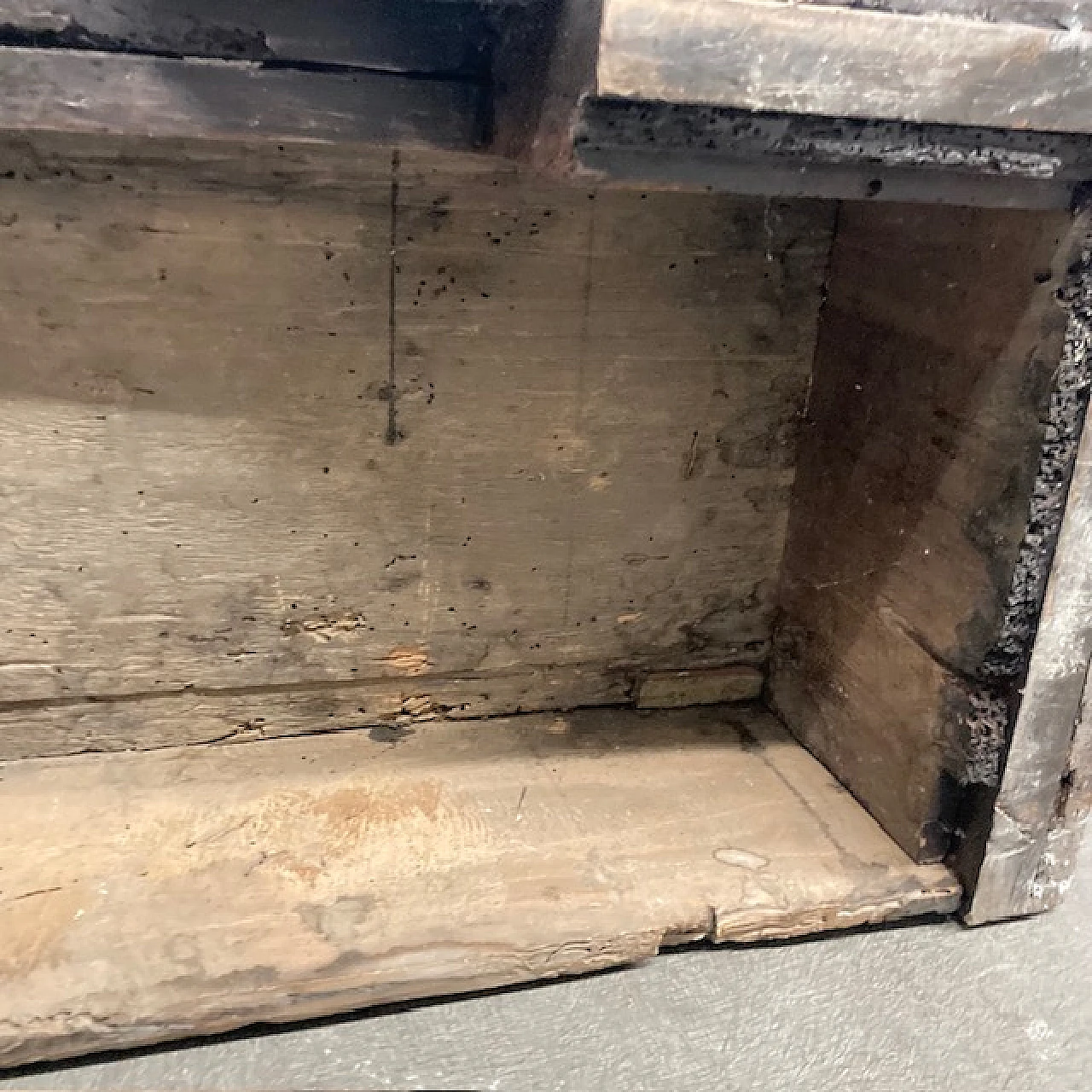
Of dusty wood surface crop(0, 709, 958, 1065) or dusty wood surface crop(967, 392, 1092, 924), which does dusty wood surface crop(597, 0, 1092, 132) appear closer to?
dusty wood surface crop(967, 392, 1092, 924)

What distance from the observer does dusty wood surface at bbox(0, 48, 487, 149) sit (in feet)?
3.17

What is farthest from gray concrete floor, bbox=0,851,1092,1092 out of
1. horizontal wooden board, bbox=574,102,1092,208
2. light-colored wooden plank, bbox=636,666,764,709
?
horizontal wooden board, bbox=574,102,1092,208

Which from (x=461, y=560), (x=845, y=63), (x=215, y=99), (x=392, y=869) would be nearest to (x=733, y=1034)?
(x=392, y=869)

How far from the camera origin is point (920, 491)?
136cm

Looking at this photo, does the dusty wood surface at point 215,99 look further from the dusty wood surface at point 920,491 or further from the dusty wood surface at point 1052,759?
the dusty wood surface at point 1052,759

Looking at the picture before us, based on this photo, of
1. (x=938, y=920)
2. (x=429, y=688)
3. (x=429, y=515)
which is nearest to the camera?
(x=938, y=920)

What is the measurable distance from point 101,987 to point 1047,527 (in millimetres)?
1181

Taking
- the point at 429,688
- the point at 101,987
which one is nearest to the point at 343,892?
the point at 101,987

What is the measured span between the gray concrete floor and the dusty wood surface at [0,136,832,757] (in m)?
0.52

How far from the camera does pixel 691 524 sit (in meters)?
1.63

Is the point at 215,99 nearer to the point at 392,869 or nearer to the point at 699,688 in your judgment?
the point at 392,869

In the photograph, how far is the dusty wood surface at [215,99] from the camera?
0.97 meters

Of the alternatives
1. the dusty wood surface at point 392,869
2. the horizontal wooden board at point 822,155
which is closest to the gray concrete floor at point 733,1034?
the dusty wood surface at point 392,869

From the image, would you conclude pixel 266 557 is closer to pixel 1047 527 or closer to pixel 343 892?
pixel 343 892
